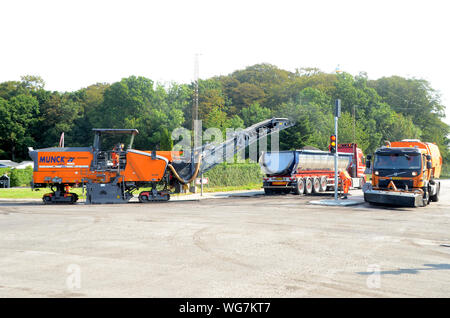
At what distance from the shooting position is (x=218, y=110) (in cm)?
7456

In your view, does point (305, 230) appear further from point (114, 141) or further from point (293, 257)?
point (114, 141)

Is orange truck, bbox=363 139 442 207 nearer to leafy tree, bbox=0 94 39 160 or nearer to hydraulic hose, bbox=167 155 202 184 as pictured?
hydraulic hose, bbox=167 155 202 184

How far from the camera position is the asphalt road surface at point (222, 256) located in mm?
6829

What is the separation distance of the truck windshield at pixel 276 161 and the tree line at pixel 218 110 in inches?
1223

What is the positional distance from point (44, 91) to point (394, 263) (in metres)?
86.9

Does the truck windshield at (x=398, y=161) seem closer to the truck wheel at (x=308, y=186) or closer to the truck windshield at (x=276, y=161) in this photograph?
the truck windshield at (x=276, y=161)

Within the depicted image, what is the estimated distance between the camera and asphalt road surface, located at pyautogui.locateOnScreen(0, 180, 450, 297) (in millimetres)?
6829

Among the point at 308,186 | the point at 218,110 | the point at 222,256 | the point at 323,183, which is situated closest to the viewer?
the point at 222,256

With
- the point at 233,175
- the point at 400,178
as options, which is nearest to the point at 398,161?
the point at 400,178

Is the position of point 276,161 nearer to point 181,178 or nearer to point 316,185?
point 316,185

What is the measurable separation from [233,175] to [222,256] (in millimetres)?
27566

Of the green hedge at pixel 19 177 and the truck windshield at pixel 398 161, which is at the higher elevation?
the truck windshield at pixel 398 161

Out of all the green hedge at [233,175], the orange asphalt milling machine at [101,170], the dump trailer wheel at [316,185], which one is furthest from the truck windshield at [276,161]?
the orange asphalt milling machine at [101,170]

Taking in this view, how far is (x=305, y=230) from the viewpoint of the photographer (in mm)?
13188
